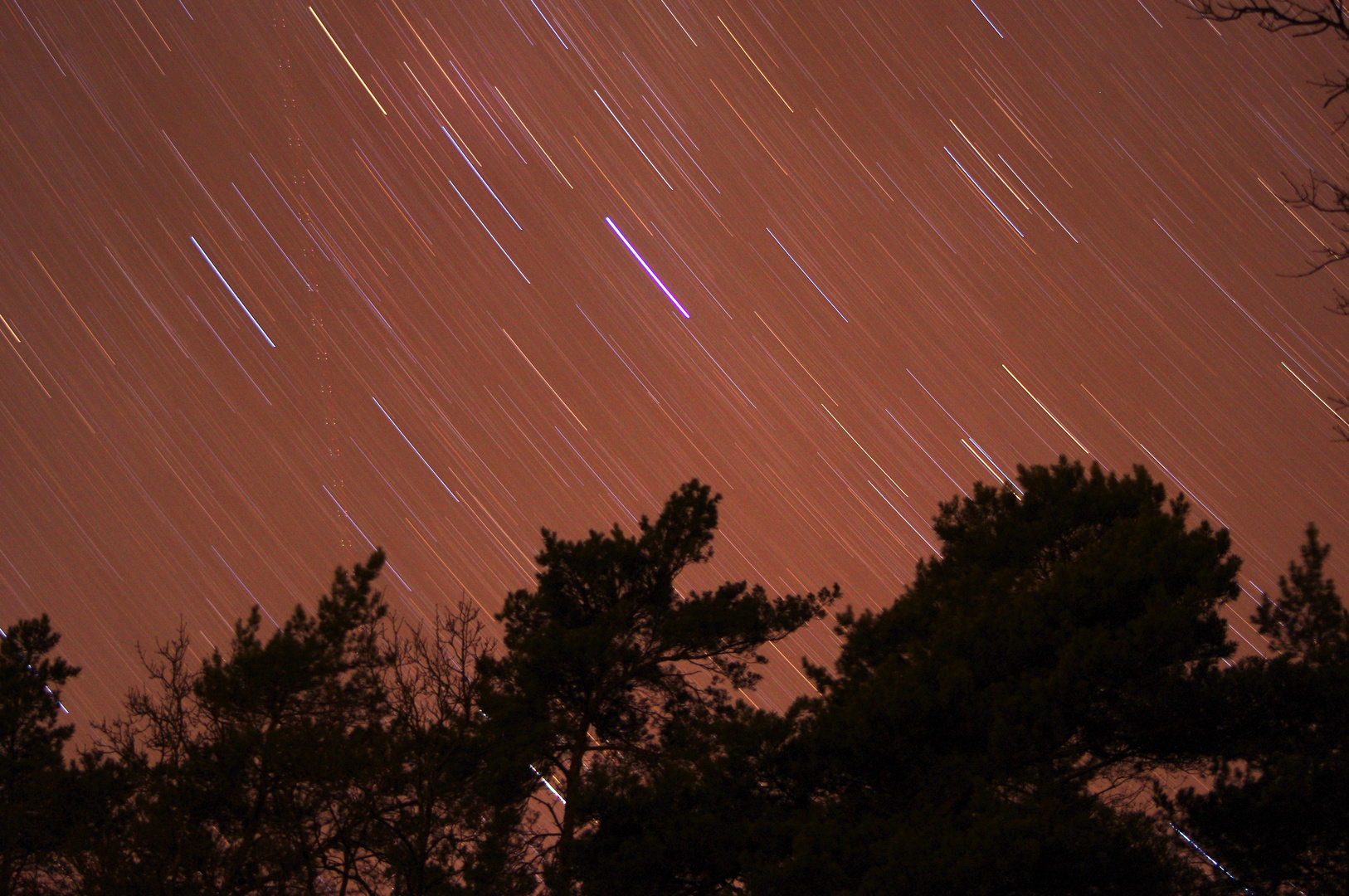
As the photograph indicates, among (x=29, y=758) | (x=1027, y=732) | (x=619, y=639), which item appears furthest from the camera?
(x=29, y=758)

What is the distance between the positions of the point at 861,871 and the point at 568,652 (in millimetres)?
5547

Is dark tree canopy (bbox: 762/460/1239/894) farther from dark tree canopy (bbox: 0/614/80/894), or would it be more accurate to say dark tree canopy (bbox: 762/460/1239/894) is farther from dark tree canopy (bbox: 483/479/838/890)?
dark tree canopy (bbox: 0/614/80/894)

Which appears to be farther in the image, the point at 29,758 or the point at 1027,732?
the point at 29,758

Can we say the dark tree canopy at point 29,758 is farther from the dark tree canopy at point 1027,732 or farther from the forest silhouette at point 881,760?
the dark tree canopy at point 1027,732

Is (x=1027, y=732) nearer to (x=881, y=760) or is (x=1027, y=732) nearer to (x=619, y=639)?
(x=881, y=760)

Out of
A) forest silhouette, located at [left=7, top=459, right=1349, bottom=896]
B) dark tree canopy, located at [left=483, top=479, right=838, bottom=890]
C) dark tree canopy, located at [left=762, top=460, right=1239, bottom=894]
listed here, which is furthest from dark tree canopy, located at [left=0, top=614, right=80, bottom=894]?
dark tree canopy, located at [left=762, top=460, right=1239, bottom=894]

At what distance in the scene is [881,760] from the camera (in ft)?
38.2

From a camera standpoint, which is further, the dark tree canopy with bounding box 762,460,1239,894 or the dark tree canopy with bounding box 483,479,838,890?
the dark tree canopy with bounding box 483,479,838,890

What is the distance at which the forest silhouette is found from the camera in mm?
9938

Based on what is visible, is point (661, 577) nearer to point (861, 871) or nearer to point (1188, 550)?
point (861, 871)

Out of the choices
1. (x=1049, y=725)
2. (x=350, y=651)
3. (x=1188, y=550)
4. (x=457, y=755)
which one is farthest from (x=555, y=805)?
(x=1188, y=550)

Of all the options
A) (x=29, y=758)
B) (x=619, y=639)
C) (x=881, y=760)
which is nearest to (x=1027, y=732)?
(x=881, y=760)

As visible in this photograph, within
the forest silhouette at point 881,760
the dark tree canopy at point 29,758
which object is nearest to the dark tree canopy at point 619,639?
the forest silhouette at point 881,760

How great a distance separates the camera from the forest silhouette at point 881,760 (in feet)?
32.6
